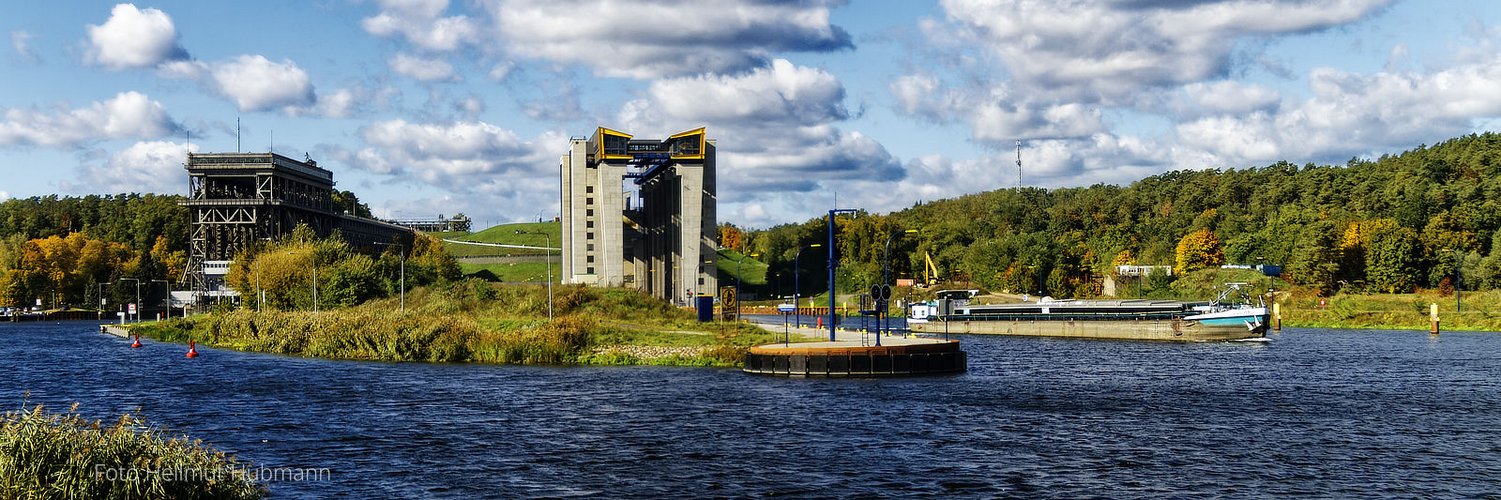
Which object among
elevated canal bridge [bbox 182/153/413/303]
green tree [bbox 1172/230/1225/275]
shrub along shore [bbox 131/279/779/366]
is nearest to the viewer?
shrub along shore [bbox 131/279/779/366]

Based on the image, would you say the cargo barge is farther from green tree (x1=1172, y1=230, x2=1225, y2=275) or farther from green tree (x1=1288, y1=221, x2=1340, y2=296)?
green tree (x1=1172, y1=230, x2=1225, y2=275)

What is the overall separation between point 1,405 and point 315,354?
95.4 ft

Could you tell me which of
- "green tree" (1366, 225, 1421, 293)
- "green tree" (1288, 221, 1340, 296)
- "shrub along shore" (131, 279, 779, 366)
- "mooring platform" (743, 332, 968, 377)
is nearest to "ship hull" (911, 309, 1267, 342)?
"shrub along shore" (131, 279, 779, 366)

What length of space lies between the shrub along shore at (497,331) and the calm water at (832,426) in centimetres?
350

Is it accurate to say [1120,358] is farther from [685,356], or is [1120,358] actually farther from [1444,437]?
[1444,437]

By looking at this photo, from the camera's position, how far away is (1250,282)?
148625 millimetres

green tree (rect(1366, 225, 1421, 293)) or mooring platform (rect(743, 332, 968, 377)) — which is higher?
green tree (rect(1366, 225, 1421, 293))

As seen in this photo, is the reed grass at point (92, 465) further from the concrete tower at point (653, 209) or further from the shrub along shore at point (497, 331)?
the concrete tower at point (653, 209)

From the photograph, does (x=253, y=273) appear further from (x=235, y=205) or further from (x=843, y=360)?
(x=843, y=360)

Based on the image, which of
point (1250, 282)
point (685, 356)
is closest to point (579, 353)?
point (685, 356)

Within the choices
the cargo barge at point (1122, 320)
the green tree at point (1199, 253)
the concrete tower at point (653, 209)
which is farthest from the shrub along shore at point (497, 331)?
the green tree at point (1199, 253)

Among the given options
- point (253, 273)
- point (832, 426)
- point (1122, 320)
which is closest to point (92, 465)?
point (832, 426)

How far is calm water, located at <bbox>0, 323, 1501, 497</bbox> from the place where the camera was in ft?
110

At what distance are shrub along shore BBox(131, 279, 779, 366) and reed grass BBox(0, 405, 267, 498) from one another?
1797 inches
